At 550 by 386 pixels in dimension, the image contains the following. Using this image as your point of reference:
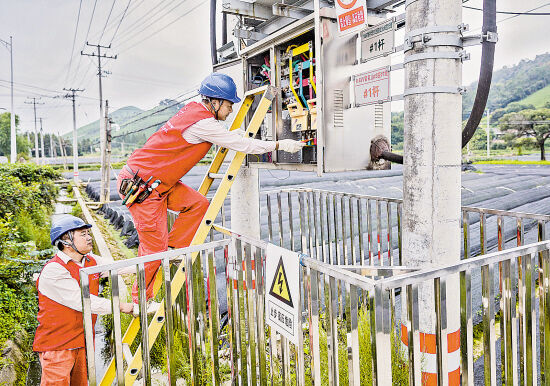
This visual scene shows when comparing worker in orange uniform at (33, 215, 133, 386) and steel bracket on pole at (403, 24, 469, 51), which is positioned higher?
steel bracket on pole at (403, 24, 469, 51)

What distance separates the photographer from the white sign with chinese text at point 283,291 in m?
2.09

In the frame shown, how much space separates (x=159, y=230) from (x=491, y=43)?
8.71 feet

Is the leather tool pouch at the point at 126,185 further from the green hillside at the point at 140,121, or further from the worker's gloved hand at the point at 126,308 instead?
the green hillside at the point at 140,121

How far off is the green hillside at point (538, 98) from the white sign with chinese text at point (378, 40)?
3944 inches

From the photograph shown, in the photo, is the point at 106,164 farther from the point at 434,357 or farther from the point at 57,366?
the point at 434,357

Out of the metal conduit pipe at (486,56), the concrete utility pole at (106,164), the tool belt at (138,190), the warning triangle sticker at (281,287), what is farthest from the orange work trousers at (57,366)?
the concrete utility pole at (106,164)

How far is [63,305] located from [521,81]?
119698 mm

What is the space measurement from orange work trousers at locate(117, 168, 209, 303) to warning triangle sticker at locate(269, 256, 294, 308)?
130 centimetres

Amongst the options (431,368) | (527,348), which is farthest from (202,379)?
(527,348)

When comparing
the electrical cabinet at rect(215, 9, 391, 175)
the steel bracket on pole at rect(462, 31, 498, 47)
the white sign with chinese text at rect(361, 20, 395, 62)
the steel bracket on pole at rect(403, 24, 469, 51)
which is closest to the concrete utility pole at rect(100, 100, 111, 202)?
the electrical cabinet at rect(215, 9, 391, 175)

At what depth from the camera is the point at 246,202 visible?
4.48m

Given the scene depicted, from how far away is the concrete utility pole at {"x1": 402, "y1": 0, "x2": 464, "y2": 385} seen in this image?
88.8 inches

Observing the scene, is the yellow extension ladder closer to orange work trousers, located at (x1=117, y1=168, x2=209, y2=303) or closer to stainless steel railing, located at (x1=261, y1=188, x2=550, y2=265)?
orange work trousers, located at (x1=117, y1=168, x2=209, y2=303)

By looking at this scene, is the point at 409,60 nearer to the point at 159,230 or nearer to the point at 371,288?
the point at 371,288
